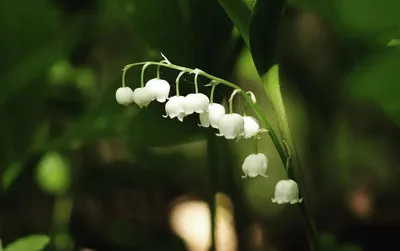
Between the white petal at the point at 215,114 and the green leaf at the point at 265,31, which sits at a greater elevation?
the green leaf at the point at 265,31

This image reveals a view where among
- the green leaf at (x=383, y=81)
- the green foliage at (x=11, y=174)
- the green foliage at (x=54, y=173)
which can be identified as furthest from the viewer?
the green foliage at (x=54, y=173)

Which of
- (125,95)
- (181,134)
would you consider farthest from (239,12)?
(181,134)

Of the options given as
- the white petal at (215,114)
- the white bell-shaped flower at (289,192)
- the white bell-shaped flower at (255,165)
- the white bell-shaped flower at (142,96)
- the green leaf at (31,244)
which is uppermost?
the white bell-shaped flower at (142,96)

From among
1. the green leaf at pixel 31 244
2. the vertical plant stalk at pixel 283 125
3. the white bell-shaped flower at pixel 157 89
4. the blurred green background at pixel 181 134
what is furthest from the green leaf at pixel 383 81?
the green leaf at pixel 31 244

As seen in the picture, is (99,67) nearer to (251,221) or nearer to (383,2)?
(251,221)

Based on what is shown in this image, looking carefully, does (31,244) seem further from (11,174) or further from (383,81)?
(383,81)

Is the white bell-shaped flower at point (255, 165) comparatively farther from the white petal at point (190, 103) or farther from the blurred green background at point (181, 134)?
the blurred green background at point (181, 134)
